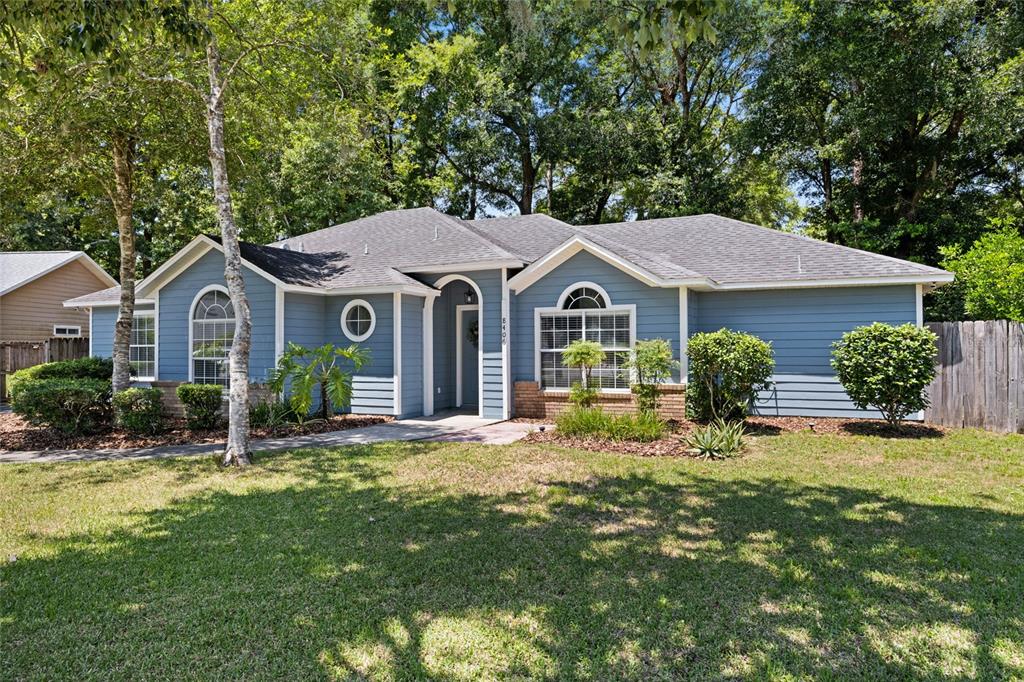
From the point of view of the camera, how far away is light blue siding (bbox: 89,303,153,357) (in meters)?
17.8

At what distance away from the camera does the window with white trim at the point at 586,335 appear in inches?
475

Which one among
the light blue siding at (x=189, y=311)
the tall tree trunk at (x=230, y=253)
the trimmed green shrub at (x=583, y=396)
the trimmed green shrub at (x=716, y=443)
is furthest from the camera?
the light blue siding at (x=189, y=311)

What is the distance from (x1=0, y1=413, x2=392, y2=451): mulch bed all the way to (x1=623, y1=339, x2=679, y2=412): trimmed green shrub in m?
5.30

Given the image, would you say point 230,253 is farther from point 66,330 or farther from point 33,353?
point 66,330

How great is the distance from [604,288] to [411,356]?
441 cm

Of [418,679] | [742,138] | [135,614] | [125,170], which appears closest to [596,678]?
[418,679]

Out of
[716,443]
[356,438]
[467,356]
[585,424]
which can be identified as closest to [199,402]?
[356,438]

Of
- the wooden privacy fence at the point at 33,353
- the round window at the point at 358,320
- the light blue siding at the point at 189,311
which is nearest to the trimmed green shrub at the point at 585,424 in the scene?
the round window at the point at 358,320

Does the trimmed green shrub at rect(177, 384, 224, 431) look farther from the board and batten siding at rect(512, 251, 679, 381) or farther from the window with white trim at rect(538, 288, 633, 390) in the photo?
the window with white trim at rect(538, 288, 633, 390)

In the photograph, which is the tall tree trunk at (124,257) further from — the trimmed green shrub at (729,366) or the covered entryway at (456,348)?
the trimmed green shrub at (729,366)

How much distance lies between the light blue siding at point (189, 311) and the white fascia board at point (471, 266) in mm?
3100

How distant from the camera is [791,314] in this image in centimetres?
1201

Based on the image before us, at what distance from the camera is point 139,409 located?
1000 centimetres

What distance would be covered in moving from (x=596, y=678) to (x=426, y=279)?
11.3 m
